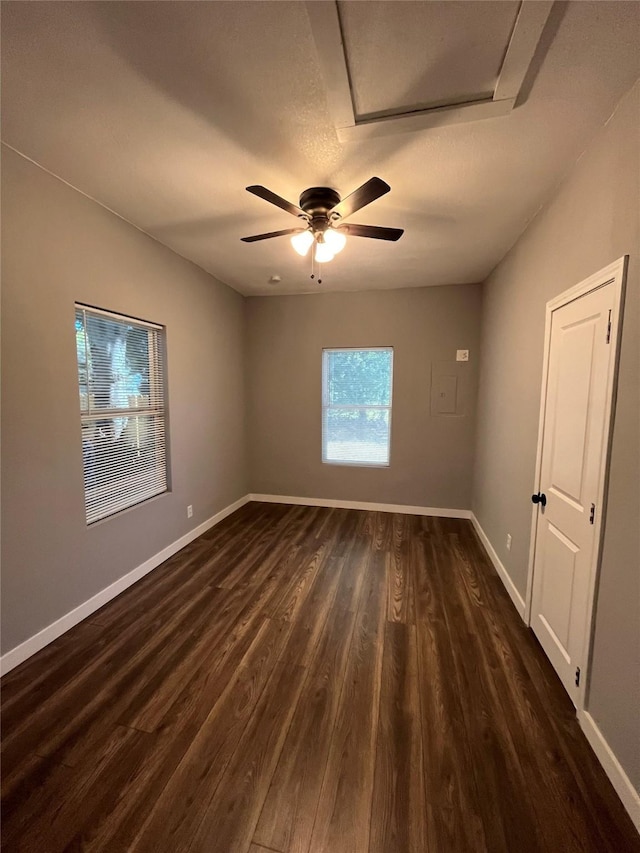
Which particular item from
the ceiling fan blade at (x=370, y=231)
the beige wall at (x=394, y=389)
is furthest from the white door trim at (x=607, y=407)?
the beige wall at (x=394, y=389)

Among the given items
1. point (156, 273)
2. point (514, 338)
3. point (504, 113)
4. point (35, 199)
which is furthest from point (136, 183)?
point (514, 338)

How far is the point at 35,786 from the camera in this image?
1.30 meters

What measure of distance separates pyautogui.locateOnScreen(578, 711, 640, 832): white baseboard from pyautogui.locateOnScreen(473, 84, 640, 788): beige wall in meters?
0.03

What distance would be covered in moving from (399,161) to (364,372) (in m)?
2.62

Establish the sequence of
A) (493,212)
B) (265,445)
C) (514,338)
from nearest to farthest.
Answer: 1. (493,212)
2. (514,338)
3. (265,445)

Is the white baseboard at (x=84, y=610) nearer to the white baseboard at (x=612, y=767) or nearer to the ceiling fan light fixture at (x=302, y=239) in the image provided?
the ceiling fan light fixture at (x=302, y=239)

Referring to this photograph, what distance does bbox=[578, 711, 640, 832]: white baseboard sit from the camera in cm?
121

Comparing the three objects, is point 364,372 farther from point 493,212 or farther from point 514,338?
point 493,212

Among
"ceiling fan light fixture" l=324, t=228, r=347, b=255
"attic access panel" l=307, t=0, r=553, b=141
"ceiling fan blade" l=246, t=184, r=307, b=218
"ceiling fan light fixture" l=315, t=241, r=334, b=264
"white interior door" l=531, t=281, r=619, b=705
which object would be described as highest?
"attic access panel" l=307, t=0, r=553, b=141

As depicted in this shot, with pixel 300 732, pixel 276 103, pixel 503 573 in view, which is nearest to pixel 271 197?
pixel 276 103

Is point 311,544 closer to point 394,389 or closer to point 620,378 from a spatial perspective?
point 394,389

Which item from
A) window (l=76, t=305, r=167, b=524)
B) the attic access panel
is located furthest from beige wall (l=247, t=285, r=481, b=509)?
the attic access panel

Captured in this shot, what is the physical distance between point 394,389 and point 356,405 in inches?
20.8

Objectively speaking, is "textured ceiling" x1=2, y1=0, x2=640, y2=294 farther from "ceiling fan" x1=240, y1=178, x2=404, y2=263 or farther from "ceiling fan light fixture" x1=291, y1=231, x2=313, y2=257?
"ceiling fan light fixture" x1=291, y1=231, x2=313, y2=257
